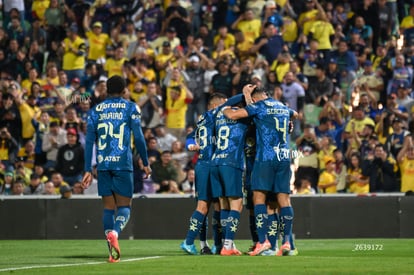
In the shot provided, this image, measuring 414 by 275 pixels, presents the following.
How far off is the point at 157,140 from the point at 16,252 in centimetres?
868

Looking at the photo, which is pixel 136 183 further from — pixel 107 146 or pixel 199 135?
pixel 107 146

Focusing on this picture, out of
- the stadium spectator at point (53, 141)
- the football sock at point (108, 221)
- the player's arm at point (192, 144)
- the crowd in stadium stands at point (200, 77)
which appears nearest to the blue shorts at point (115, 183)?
the football sock at point (108, 221)

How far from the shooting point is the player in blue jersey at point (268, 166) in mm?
16891

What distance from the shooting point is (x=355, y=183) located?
993 inches

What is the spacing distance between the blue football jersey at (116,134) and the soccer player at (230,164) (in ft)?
5.86

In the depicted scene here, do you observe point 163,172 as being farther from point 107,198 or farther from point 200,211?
point 107,198

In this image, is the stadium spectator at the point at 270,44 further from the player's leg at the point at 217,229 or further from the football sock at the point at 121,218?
the football sock at the point at 121,218

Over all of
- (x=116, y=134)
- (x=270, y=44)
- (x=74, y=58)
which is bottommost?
(x=116, y=134)

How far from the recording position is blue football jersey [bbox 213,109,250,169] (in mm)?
17188

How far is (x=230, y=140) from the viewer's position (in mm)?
17188

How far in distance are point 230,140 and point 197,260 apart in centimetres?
231

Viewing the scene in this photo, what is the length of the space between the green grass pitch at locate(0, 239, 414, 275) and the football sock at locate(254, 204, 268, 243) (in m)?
0.60

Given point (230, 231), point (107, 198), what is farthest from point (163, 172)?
point (107, 198)

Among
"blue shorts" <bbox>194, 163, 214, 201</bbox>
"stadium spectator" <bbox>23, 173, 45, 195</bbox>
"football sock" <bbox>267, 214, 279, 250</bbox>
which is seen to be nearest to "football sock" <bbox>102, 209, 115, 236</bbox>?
"blue shorts" <bbox>194, 163, 214, 201</bbox>
